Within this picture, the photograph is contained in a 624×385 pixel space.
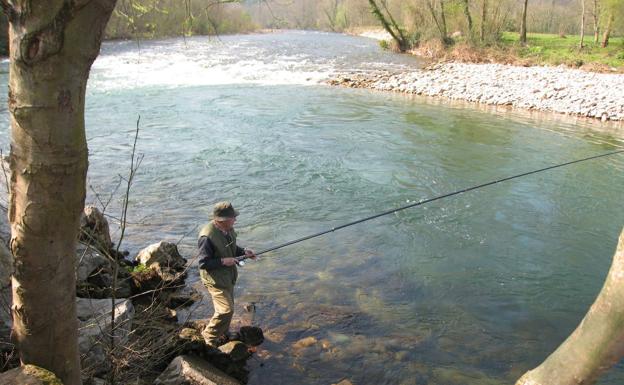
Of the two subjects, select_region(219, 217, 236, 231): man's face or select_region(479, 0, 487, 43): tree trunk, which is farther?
select_region(479, 0, 487, 43): tree trunk

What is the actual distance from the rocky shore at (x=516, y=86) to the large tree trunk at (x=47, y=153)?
19399mm

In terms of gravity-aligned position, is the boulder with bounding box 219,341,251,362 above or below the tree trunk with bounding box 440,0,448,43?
below

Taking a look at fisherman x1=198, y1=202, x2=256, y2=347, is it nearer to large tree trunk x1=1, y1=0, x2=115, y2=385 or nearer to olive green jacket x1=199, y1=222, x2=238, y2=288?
olive green jacket x1=199, y1=222, x2=238, y2=288

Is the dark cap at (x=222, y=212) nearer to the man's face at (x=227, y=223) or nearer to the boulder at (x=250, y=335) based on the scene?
the man's face at (x=227, y=223)

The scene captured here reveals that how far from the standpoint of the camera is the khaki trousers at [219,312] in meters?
5.13

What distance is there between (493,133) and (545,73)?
36.8 feet

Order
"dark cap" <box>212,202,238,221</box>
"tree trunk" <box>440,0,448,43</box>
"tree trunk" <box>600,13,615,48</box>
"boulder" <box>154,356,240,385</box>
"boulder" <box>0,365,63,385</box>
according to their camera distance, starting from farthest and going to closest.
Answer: "tree trunk" <box>440,0,448,43</box> → "tree trunk" <box>600,13,615,48</box> → "dark cap" <box>212,202,238,221</box> → "boulder" <box>154,356,240,385</box> → "boulder" <box>0,365,63,385</box>

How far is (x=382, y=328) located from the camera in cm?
589

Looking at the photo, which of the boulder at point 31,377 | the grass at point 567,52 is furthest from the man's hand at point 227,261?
the grass at point 567,52

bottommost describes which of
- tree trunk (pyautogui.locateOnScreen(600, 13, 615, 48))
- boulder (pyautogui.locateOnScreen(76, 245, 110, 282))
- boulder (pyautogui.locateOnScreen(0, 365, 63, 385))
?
boulder (pyautogui.locateOnScreen(76, 245, 110, 282))

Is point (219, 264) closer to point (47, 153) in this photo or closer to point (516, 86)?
point (47, 153)

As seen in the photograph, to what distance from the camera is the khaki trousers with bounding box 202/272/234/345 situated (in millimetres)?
5129

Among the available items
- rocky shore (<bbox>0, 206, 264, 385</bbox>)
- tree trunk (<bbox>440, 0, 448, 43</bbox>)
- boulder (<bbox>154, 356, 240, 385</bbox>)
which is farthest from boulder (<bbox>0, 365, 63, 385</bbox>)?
tree trunk (<bbox>440, 0, 448, 43</bbox>)

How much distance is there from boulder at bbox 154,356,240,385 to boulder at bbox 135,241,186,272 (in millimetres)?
2270
